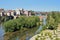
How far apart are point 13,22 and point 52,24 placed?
31.9 ft

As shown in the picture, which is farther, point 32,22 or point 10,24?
point 32,22

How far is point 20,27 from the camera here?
47875 mm

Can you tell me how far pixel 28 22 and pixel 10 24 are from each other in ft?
36.9

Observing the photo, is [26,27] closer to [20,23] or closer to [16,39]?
[20,23]

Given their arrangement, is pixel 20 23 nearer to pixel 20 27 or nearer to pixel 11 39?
pixel 20 27

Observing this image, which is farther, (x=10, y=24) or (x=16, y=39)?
(x=10, y=24)

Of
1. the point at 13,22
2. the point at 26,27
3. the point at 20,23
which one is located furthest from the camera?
the point at 26,27

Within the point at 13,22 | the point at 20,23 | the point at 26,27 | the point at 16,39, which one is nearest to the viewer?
the point at 16,39

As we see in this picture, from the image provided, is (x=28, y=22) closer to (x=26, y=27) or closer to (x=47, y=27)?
(x=26, y=27)

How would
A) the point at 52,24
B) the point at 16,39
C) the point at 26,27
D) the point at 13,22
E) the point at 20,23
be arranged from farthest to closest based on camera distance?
the point at 26,27, the point at 20,23, the point at 13,22, the point at 52,24, the point at 16,39

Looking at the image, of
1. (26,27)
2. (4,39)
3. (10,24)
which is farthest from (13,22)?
(4,39)

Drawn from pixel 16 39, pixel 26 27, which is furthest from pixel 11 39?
pixel 26 27

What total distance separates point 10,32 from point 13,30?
1.49m

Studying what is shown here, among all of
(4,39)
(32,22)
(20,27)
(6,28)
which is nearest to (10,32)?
(6,28)
